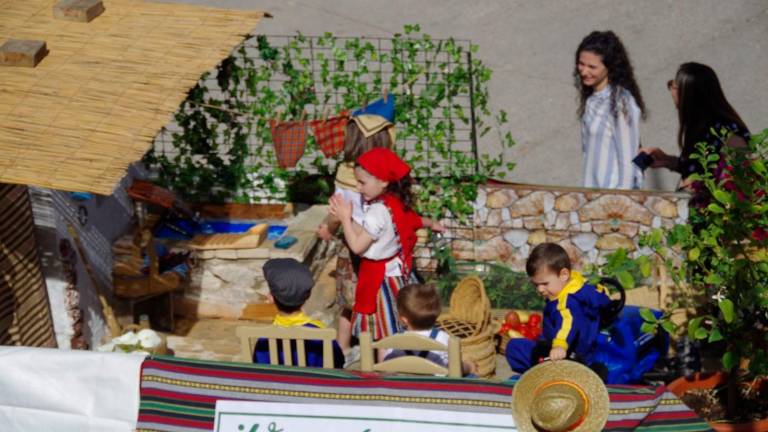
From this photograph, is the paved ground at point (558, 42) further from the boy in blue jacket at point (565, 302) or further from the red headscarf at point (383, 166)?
the boy in blue jacket at point (565, 302)

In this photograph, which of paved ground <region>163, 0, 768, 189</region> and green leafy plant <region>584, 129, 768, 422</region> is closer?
green leafy plant <region>584, 129, 768, 422</region>

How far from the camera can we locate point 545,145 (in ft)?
36.5

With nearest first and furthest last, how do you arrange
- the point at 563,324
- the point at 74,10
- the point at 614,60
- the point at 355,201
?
the point at 563,324 < the point at 74,10 < the point at 355,201 < the point at 614,60

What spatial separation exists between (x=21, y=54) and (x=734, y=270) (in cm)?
431

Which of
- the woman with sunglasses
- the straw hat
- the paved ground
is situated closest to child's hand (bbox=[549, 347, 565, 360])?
the straw hat

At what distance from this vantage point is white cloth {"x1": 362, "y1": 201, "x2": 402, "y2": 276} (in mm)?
7402

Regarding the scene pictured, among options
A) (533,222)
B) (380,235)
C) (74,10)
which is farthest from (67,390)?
(533,222)

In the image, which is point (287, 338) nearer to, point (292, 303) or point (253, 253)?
point (292, 303)

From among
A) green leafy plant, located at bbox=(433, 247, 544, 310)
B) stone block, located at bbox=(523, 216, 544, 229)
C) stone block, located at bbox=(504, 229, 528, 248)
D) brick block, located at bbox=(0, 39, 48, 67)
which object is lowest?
green leafy plant, located at bbox=(433, 247, 544, 310)

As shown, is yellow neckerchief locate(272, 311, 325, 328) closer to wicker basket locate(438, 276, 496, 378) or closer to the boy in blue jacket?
the boy in blue jacket

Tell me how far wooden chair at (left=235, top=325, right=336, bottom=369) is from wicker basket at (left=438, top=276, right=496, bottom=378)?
6.20 ft

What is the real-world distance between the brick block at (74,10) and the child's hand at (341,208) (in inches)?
81.6

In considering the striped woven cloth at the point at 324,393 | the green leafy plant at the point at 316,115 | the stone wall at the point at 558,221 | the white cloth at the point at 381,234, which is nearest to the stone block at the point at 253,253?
the green leafy plant at the point at 316,115

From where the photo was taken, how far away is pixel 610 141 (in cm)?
888
